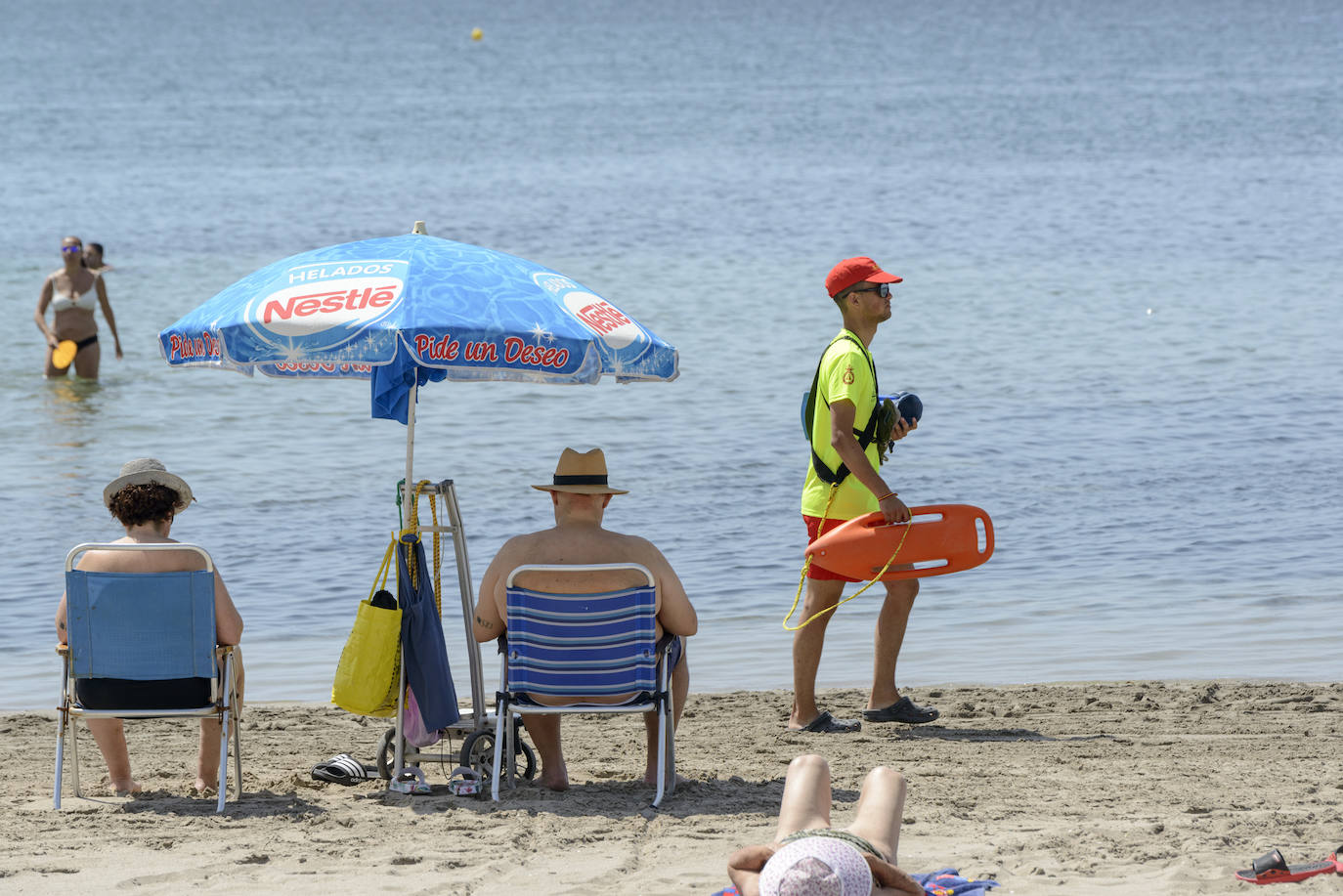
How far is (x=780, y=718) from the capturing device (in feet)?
21.1

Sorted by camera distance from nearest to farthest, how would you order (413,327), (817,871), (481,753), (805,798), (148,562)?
1. (817,871)
2. (805,798)
3. (413,327)
4. (148,562)
5. (481,753)

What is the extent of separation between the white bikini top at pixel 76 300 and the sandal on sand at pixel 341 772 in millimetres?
11061

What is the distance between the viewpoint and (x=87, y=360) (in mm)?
16016

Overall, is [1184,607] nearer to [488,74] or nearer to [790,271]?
[790,271]

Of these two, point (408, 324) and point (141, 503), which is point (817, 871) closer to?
point (408, 324)

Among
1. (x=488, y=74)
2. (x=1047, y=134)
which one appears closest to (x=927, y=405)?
(x=1047, y=134)

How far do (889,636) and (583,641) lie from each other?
1598 mm

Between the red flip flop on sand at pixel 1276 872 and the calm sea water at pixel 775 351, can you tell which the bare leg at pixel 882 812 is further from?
the calm sea water at pixel 775 351

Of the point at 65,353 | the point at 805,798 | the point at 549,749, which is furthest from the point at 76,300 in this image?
the point at 805,798

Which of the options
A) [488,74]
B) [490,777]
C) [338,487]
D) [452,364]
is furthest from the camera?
[488,74]

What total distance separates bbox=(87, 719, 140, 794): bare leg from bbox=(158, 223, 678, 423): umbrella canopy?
1.13 metres

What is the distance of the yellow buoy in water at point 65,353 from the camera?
52.3 feet

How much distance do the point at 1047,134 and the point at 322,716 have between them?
3666cm

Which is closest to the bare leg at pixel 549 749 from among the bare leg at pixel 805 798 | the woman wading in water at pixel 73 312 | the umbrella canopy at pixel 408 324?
the umbrella canopy at pixel 408 324
